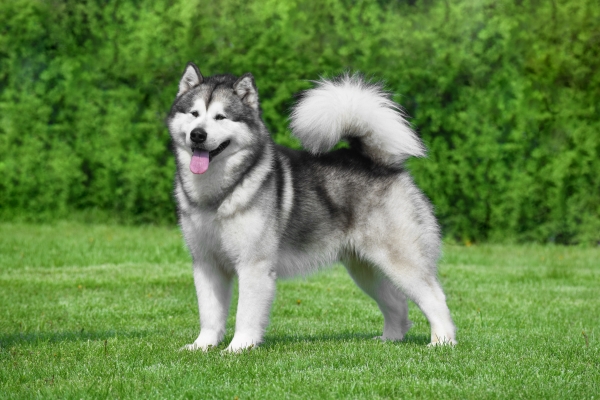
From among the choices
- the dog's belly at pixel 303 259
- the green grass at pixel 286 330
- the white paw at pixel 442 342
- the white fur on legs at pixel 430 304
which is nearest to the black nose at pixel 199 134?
the dog's belly at pixel 303 259

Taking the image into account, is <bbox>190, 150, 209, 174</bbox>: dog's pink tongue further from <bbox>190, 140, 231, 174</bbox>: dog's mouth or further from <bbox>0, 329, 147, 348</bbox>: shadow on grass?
<bbox>0, 329, 147, 348</bbox>: shadow on grass

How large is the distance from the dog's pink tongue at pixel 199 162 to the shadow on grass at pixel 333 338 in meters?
1.15

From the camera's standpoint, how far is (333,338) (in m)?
5.50

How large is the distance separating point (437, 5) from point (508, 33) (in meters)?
0.95

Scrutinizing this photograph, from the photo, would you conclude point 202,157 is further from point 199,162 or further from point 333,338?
point 333,338

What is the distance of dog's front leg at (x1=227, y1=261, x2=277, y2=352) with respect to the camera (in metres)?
4.80

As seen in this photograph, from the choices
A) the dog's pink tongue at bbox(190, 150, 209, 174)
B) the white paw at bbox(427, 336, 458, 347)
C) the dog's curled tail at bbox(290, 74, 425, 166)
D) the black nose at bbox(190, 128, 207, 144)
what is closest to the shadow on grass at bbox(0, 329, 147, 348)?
the dog's pink tongue at bbox(190, 150, 209, 174)

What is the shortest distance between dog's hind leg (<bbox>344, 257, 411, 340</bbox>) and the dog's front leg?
0.73 metres

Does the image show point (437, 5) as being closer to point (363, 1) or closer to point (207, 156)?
point (363, 1)

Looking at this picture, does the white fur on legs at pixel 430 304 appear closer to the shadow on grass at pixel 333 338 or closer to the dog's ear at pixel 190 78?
the shadow on grass at pixel 333 338

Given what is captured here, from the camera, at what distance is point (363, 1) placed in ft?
34.6

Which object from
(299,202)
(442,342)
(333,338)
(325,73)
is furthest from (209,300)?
(325,73)

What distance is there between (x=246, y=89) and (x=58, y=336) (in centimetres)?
204

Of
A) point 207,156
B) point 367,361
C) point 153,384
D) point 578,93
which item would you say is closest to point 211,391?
point 153,384
